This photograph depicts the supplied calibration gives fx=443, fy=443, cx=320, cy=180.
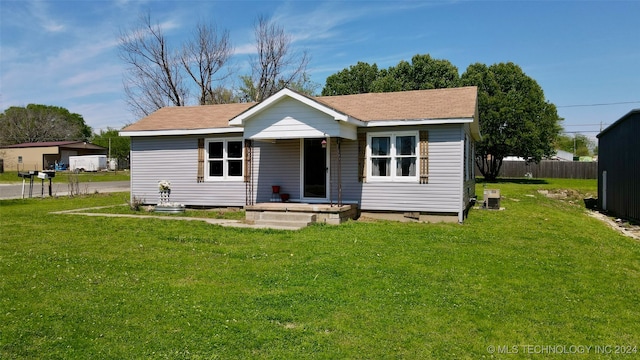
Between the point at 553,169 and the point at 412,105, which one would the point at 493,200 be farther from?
the point at 553,169

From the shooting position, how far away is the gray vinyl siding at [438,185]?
11578 millimetres

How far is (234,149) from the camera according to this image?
14.0m

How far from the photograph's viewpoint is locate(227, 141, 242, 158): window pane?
14.0 m

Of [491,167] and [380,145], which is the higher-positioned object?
[380,145]

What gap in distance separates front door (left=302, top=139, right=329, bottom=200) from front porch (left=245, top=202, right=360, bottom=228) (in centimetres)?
118

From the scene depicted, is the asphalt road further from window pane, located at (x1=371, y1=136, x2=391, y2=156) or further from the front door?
window pane, located at (x1=371, y1=136, x2=391, y2=156)

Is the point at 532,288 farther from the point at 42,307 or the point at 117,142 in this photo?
the point at 117,142

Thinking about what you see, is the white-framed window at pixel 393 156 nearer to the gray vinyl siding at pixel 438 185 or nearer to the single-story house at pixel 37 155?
the gray vinyl siding at pixel 438 185

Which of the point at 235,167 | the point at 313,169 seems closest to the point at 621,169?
the point at 313,169

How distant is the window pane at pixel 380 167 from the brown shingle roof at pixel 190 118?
475 centimetres

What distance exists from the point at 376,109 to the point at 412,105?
3.43ft

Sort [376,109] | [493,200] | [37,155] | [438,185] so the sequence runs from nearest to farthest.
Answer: [438,185]
[376,109]
[493,200]
[37,155]

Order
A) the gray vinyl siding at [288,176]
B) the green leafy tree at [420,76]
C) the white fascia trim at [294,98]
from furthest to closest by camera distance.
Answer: the green leafy tree at [420,76]
the gray vinyl siding at [288,176]
the white fascia trim at [294,98]

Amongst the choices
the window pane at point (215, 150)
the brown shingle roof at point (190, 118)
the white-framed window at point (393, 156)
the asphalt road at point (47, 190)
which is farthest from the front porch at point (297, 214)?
the asphalt road at point (47, 190)
